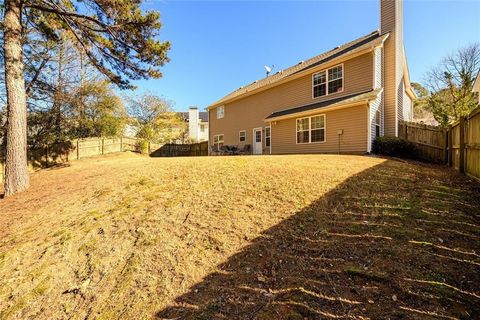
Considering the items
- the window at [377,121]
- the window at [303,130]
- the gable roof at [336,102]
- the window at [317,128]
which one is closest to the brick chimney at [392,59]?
the window at [377,121]

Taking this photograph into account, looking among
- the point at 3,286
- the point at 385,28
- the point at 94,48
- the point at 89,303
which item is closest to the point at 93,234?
the point at 3,286

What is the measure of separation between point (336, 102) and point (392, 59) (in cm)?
360

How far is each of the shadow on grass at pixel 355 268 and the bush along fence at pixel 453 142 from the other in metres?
1.65

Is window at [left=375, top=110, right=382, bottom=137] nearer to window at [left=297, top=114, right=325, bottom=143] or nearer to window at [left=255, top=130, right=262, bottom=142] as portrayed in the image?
window at [left=297, top=114, right=325, bottom=143]

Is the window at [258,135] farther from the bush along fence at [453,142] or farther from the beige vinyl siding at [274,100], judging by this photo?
the bush along fence at [453,142]

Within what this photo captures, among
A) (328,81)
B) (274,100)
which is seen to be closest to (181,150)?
(274,100)

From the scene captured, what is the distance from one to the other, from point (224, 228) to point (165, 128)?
1068 inches

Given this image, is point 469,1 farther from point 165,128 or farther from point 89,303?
point 165,128

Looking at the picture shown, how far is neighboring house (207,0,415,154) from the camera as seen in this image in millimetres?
11906

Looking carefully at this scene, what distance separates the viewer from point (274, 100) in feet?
56.1

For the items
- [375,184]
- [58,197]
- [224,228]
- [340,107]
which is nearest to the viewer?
[224,228]

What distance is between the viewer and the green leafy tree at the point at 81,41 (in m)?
8.62

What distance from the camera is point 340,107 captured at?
12.1 meters

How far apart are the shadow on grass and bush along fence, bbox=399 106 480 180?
1.65 metres
